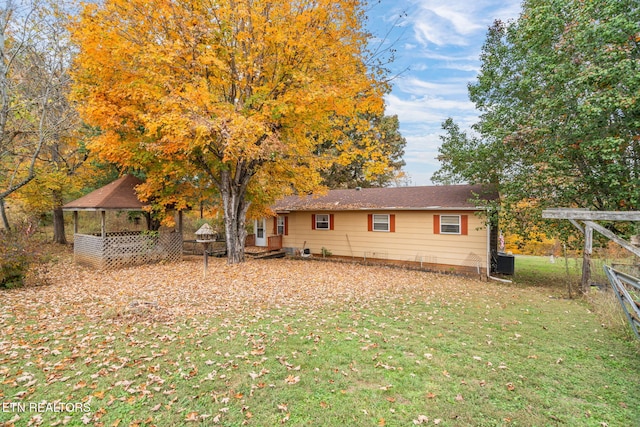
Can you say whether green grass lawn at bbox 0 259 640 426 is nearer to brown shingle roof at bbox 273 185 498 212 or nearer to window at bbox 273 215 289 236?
brown shingle roof at bbox 273 185 498 212

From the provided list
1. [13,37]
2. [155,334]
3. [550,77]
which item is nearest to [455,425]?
[155,334]

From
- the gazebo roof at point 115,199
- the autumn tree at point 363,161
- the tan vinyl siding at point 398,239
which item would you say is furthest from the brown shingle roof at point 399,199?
the gazebo roof at point 115,199

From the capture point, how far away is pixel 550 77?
9.38 meters

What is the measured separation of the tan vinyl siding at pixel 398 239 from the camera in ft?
43.7

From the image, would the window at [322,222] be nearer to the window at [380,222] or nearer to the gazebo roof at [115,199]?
the window at [380,222]

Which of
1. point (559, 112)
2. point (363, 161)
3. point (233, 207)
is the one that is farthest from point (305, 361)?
point (363, 161)

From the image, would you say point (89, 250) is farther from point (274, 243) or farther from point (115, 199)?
point (274, 243)

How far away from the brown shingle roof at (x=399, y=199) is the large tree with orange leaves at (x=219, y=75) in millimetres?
3743

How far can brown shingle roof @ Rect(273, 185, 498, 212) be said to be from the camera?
13.7m

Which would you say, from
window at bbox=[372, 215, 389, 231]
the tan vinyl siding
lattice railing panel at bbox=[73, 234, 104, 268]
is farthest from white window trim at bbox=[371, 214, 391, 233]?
lattice railing panel at bbox=[73, 234, 104, 268]

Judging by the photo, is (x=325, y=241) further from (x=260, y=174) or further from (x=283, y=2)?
(x=283, y=2)

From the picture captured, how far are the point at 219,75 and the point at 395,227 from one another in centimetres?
986

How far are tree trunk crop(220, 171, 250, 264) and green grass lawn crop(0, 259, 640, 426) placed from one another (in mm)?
4304

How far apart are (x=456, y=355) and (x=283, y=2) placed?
35.2 feet
